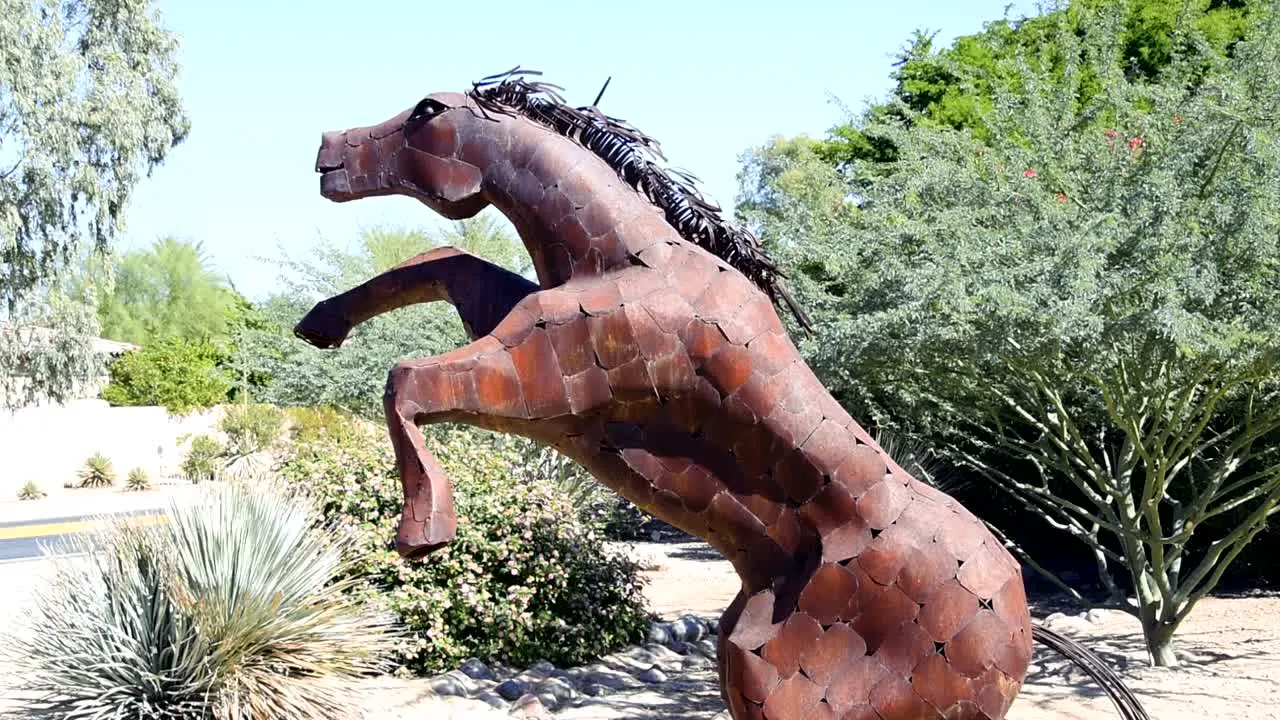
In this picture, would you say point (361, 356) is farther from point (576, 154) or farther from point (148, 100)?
point (576, 154)

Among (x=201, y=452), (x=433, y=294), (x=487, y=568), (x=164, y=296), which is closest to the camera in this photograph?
(x=433, y=294)

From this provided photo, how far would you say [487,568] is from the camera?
34.0ft


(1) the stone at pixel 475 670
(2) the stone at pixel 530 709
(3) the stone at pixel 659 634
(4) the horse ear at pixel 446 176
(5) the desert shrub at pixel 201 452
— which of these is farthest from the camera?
(5) the desert shrub at pixel 201 452

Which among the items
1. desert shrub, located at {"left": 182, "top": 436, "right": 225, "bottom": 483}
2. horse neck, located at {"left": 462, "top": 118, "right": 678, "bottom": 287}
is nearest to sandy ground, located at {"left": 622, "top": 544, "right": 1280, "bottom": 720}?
horse neck, located at {"left": 462, "top": 118, "right": 678, "bottom": 287}

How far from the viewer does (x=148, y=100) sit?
957 inches

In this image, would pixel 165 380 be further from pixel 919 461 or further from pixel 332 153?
pixel 332 153

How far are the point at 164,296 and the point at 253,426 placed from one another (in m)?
35.8

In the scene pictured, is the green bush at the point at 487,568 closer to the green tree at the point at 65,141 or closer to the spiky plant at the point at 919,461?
the spiky plant at the point at 919,461

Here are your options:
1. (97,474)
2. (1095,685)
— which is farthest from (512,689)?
(97,474)

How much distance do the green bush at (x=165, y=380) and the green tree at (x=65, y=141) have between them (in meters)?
11.4

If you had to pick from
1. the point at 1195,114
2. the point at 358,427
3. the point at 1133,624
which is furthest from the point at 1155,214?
the point at 358,427

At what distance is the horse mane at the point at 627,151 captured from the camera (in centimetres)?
462

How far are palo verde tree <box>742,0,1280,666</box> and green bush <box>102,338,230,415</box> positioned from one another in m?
28.5

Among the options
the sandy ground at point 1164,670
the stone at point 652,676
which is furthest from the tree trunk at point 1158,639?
the stone at point 652,676
